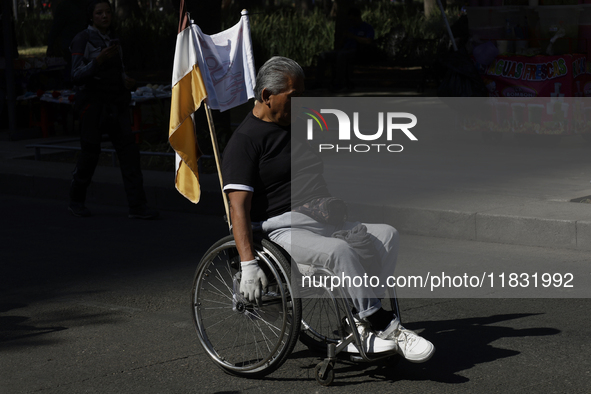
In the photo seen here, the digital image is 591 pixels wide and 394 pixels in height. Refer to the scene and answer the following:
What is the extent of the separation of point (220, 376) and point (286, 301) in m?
0.59

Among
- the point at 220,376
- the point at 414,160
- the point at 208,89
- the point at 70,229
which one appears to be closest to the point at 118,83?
the point at 70,229

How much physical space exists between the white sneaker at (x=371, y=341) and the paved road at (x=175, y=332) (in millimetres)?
180

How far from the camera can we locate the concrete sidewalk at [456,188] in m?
7.06

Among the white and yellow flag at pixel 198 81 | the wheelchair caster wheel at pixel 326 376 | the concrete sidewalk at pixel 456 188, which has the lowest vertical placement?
the concrete sidewalk at pixel 456 188

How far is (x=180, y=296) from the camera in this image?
5719 mm

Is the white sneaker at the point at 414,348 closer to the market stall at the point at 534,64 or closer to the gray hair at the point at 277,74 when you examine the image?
the gray hair at the point at 277,74

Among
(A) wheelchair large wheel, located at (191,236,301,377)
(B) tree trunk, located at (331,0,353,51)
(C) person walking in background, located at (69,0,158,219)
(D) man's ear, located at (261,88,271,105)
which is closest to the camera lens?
(A) wheelchair large wheel, located at (191,236,301,377)

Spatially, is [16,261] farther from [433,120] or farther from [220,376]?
[433,120]

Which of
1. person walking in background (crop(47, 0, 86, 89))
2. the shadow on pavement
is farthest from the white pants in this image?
person walking in background (crop(47, 0, 86, 89))

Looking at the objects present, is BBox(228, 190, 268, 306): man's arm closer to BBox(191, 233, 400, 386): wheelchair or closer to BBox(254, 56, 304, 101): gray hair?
BBox(191, 233, 400, 386): wheelchair

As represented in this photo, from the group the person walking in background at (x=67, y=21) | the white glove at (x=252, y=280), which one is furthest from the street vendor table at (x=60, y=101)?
the white glove at (x=252, y=280)

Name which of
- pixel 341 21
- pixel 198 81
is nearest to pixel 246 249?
pixel 198 81

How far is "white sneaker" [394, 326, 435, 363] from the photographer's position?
13.0ft

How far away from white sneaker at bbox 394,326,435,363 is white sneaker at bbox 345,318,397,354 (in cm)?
4
